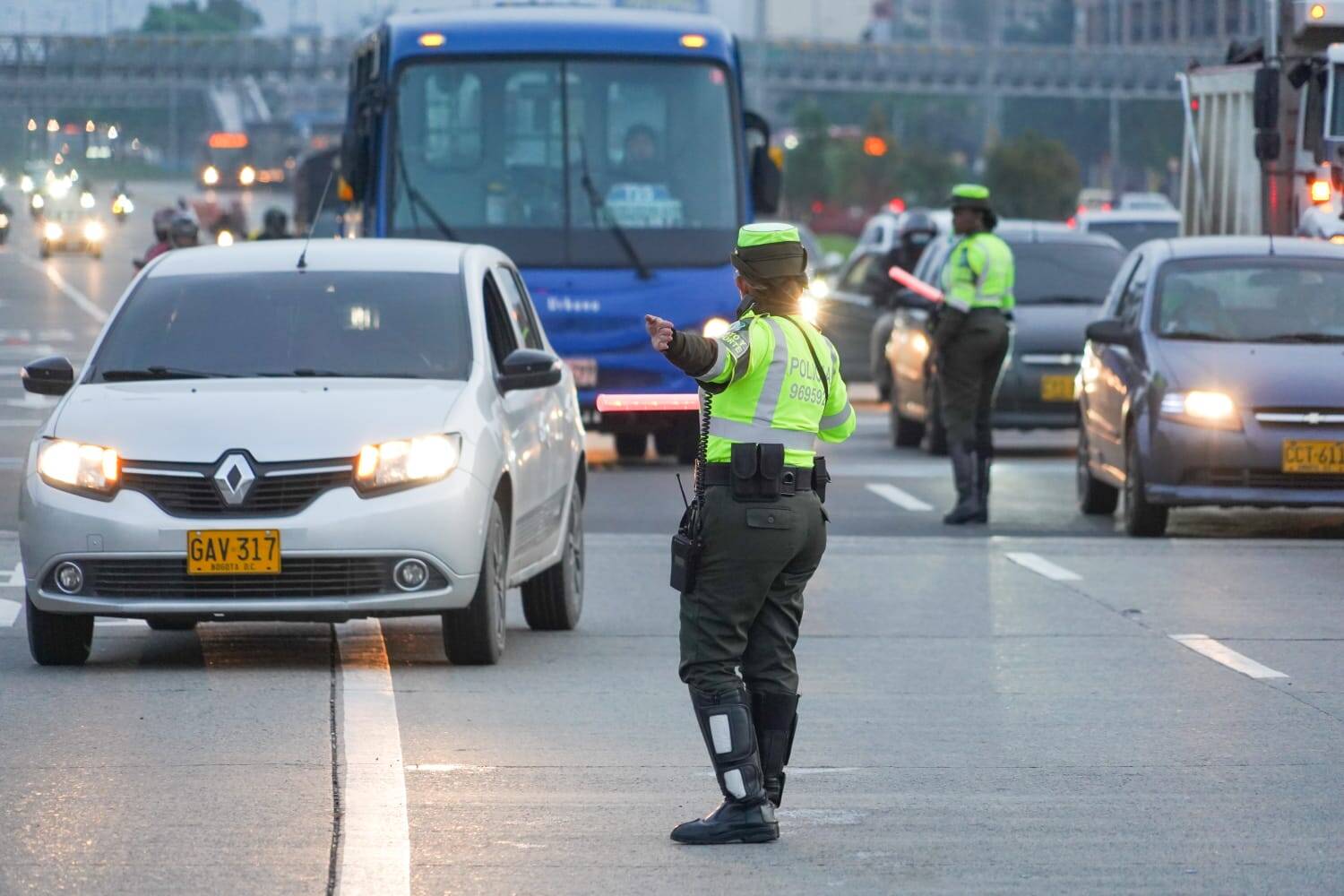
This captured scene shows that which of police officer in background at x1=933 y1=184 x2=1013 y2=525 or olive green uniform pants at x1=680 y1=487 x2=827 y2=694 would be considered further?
police officer in background at x1=933 y1=184 x2=1013 y2=525

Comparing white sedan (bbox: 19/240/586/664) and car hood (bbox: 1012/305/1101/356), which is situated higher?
white sedan (bbox: 19/240/586/664)

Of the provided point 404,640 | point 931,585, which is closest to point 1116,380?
point 931,585

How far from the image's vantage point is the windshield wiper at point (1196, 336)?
16109 mm

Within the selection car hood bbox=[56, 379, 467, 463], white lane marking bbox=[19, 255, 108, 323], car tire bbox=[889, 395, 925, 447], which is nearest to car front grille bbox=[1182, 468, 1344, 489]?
car hood bbox=[56, 379, 467, 463]

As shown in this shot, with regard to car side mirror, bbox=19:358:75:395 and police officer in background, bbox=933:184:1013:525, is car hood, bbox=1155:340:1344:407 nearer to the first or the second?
police officer in background, bbox=933:184:1013:525

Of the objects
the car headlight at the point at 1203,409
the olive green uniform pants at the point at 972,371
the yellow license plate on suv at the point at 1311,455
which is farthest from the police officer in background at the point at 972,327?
the yellow license plate on suv at the point at 1311,455

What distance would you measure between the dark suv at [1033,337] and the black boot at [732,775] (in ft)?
45.1

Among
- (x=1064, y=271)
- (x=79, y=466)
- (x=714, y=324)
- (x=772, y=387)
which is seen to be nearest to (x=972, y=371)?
(x=714, y=324)

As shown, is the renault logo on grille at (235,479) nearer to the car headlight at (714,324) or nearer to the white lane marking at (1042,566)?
the white lane marking at (1042,566)

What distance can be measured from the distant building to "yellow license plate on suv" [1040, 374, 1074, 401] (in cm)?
12599

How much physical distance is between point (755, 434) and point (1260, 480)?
9009mm

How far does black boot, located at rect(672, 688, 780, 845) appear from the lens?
6.95 metres

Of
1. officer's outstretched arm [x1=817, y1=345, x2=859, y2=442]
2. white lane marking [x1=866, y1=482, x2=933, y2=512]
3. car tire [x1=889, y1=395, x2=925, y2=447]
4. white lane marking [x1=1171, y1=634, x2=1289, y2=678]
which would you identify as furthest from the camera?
car tire [x1=889, y1=395, x2=925, y2=447]

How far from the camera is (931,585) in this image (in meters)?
13.5
